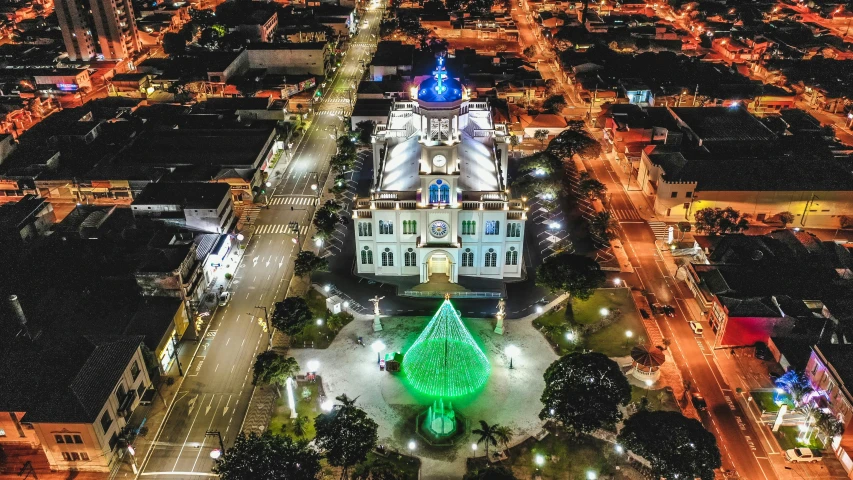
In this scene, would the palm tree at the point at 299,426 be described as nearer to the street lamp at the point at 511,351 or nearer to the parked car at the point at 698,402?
the street lamp at the point at 511,351

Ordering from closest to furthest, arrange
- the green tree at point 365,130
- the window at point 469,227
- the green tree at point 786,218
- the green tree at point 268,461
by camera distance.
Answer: the green tree at point 268,461 → the window at point 469,227 → the green tree at point 786,218 → the green tree at point 365,130

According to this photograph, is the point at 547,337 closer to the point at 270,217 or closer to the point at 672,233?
the point at 672,233

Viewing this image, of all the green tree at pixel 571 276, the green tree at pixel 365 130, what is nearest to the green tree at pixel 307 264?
the green tree at pixel 571 276

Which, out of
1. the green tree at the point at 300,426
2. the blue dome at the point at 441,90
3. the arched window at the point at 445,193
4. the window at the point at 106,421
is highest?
the blue dome at the point at 441,90

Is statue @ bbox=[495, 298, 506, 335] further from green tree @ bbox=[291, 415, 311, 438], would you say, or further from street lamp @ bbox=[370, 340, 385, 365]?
green tree @ bbox=[291, 415, 311, 438]

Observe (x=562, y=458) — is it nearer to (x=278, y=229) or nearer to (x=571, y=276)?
(x=571, y=276)

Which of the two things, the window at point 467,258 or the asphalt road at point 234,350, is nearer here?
the asphalt road at point 234,350

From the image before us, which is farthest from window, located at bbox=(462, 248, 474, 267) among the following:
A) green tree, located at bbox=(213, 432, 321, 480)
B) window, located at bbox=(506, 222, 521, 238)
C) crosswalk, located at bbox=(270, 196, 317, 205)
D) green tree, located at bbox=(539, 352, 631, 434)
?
green tree, located at bbox=(213, 432, 321, 480)
